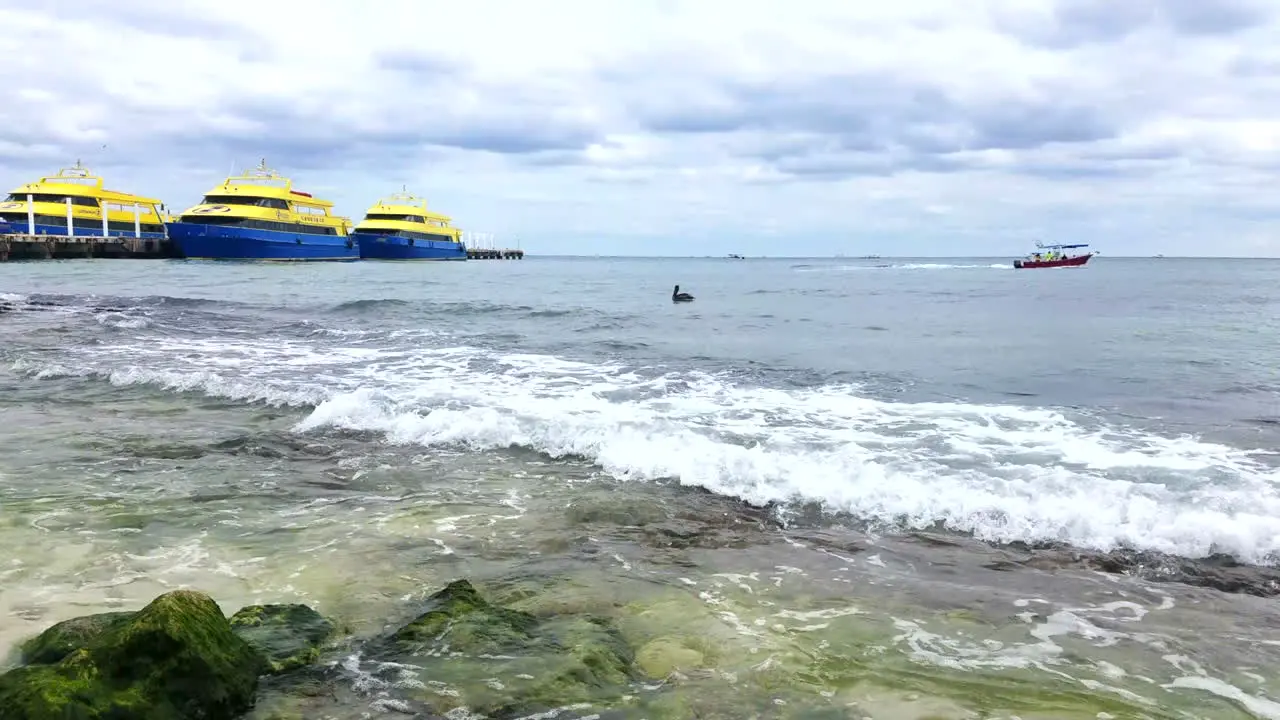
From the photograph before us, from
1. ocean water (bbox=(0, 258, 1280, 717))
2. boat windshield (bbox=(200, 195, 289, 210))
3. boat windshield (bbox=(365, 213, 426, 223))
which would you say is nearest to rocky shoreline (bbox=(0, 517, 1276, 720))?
ocean water (bbox=(0, 258, 1280, 717))

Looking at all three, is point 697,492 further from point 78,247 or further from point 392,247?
point 392,247

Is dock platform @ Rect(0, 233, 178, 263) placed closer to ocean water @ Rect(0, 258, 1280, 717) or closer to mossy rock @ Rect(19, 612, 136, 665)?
ocean water @ Rect(0, 258, 1280, 717)

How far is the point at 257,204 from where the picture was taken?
62.9 meters

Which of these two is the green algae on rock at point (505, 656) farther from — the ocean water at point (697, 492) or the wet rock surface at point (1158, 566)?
the wet rock surface at point (1158, 566)

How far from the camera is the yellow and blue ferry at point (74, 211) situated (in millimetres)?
61375

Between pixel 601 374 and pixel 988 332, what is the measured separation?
13969mm

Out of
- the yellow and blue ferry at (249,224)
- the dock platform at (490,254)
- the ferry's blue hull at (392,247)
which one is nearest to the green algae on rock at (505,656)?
the yellow and blue ferry at (249,224)

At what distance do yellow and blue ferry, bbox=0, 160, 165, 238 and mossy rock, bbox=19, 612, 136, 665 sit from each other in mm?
70864

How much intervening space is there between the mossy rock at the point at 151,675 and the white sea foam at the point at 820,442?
485 cm

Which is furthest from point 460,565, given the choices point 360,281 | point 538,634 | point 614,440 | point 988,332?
point 360,281

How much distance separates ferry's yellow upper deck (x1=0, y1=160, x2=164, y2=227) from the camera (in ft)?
202

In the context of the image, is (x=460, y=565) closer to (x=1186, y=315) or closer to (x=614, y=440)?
(x=614, y=440)

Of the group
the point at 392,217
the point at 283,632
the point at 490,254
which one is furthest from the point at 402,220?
the point at 283,632

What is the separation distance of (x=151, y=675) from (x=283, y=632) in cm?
93
